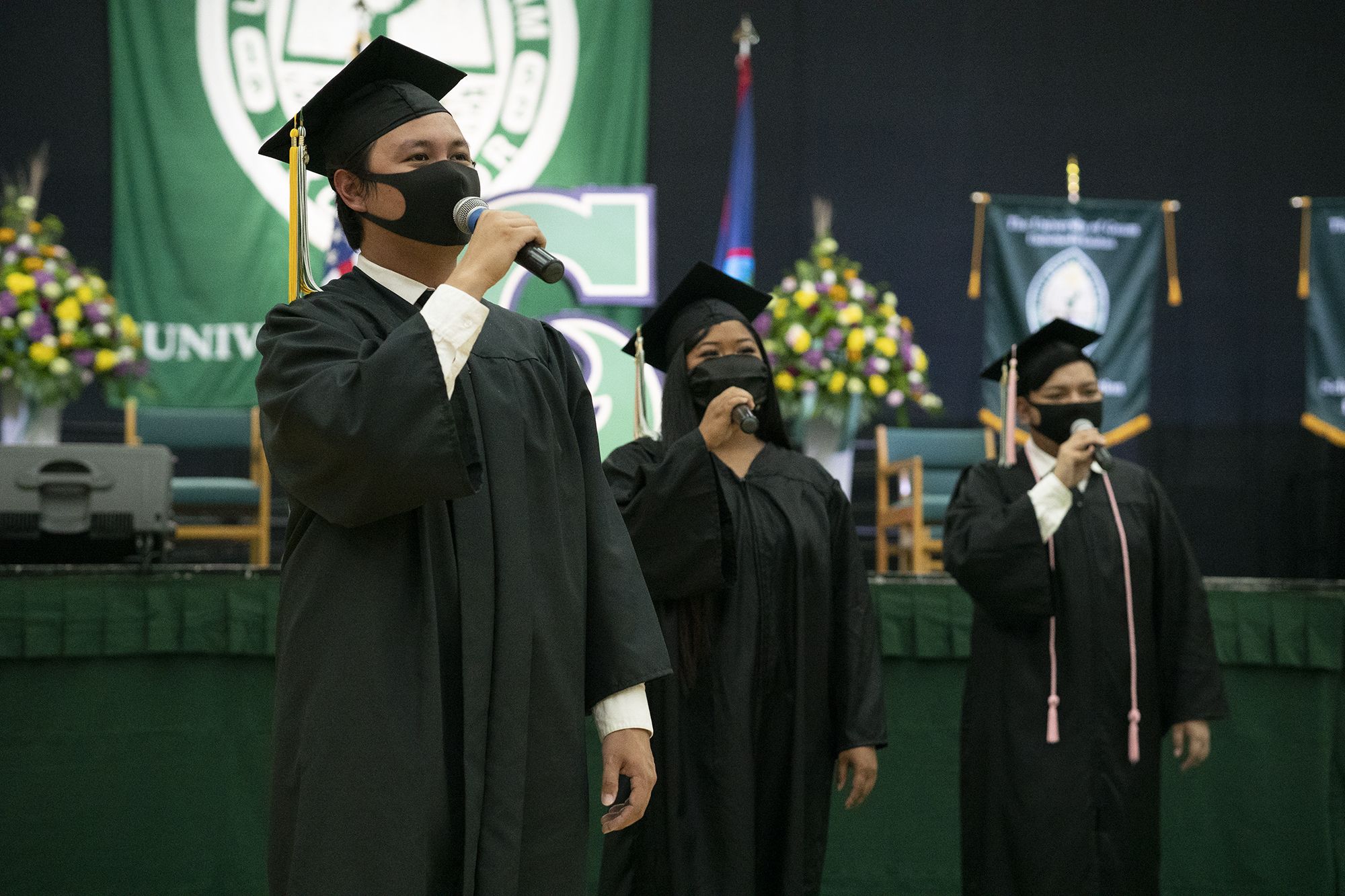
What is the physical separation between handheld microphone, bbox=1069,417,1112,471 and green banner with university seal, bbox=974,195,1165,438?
167 inches

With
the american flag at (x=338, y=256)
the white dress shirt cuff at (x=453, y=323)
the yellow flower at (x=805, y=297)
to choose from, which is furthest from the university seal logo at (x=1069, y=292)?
the white dress shirt cuff at (x=453, y=323)

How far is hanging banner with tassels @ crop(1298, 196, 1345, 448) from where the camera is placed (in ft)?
24.8

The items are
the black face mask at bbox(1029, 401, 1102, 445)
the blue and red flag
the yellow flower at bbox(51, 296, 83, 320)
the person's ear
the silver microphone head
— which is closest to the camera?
the silver microphone head

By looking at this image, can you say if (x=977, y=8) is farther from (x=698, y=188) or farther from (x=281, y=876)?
(x=281, y=876)

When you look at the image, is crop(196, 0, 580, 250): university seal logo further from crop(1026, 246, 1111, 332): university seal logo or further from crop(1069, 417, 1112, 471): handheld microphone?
crop(1069, 417, 1112, 471): handheld microphone

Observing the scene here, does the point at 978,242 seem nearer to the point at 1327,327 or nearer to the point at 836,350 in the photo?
the point at 1327,327

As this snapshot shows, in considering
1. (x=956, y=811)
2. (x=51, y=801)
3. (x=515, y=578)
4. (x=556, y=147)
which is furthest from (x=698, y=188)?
(x=515, y=578)

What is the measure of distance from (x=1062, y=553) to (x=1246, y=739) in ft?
5.01

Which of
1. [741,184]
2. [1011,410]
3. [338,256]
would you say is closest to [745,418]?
[1011,410]

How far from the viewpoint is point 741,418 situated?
2.83m

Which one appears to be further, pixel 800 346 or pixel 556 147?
pixel 556 147

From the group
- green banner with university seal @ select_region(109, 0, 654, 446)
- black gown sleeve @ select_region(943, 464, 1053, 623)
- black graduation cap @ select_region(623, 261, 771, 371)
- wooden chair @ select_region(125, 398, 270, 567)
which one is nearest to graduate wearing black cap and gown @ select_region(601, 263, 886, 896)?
black graduation cap @ select_region(623, 261, 771, 371)

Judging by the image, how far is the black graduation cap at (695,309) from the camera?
313cm

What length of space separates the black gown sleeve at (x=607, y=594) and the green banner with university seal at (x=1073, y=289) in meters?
6.08
